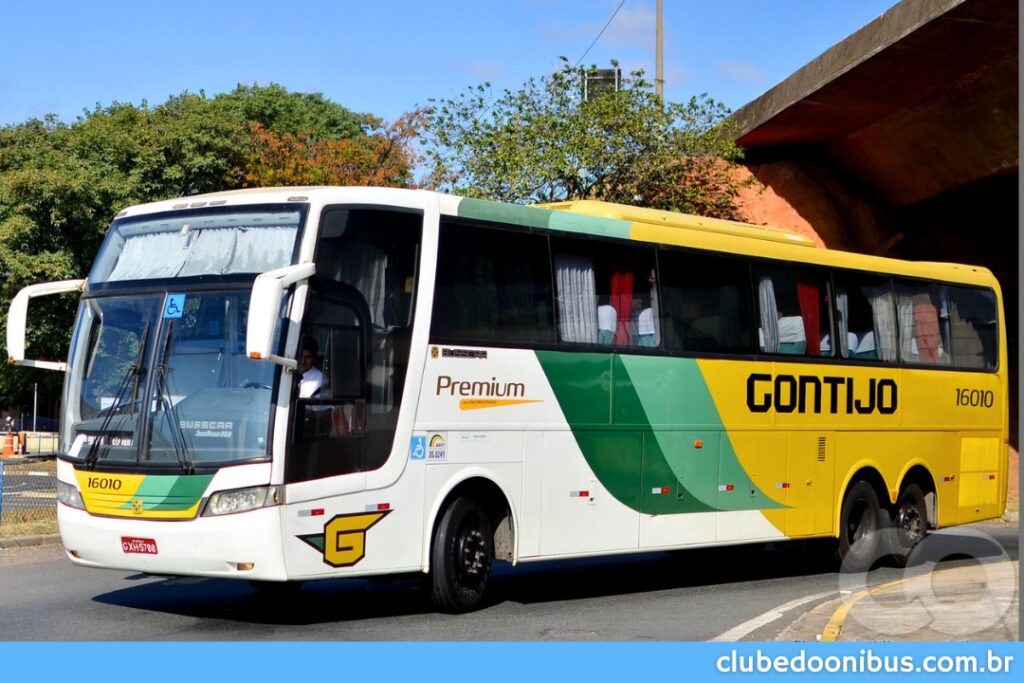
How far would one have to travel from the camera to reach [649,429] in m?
13.2

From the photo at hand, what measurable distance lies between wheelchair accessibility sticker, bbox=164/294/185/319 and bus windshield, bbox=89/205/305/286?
0.20 m

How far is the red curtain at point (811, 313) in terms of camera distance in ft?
50.1

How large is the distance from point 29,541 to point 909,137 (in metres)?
20.0

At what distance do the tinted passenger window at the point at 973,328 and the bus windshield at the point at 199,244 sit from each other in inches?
413

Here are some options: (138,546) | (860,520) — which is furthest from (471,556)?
(860,520)

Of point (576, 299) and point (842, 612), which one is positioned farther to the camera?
point (576, 299)

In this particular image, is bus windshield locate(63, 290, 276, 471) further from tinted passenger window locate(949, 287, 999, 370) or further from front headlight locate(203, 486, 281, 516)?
tinted passenger window locate(949, 287, 999, 370)

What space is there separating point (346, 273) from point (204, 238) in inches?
48.0

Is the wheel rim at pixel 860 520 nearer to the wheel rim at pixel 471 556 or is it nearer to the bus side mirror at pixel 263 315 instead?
the wheel rim at pixel 471 556

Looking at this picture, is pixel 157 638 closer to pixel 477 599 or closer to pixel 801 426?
pixel 477 599

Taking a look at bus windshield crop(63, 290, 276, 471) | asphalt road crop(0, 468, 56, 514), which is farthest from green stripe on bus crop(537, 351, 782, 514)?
asphalt road crop(0, 468, 56, 514)

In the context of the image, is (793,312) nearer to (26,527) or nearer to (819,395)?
(819,395)

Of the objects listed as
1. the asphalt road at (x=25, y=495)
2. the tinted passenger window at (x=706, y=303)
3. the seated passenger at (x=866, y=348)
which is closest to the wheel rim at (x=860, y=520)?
the seated passenger at (x=866, y=348)

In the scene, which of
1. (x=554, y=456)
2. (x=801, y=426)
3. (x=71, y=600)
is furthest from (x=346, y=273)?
(x=801, y=426)
